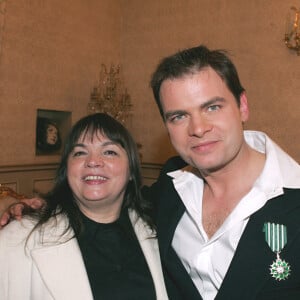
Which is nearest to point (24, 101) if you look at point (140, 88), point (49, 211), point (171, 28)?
point (140, 88)

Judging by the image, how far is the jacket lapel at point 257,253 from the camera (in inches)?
49.8

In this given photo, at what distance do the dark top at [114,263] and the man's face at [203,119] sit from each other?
49cm

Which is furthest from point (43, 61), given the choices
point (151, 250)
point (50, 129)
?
point (151, 250)

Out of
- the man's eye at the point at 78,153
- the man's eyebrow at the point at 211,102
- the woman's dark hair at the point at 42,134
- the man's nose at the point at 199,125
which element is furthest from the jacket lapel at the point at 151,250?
the woman's dark hair at the point at 42,134

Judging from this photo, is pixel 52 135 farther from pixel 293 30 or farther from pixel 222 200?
pixel 222 200

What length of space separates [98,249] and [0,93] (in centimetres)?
269

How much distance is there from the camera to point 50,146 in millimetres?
4324

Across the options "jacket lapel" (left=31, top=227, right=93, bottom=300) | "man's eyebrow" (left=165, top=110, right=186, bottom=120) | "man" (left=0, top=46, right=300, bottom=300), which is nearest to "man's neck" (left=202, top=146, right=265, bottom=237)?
"man" (left=0, top=46, right=300, bottom=300)

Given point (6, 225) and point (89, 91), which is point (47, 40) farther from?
point (6, 225)

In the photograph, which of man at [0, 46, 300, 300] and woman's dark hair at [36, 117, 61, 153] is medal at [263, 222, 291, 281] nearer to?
man at [0, 46, 300, 300]

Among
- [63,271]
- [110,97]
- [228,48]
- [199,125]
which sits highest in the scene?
[228,48]

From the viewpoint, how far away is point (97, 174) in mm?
1634

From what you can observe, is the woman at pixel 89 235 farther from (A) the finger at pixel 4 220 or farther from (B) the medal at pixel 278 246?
(B) the medal at pixel 278 246

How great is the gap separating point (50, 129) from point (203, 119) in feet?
10.3
